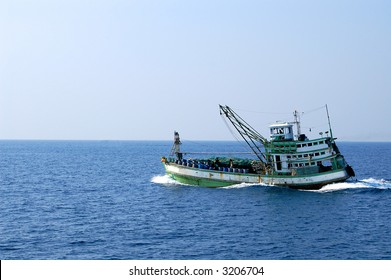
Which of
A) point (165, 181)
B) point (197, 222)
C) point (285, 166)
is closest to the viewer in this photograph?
point (197, 222)

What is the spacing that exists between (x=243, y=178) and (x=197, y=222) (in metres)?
24.1

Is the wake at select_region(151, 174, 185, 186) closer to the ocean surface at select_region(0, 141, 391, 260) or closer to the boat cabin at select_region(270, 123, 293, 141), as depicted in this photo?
the ocean surface at select_region(0, 141, 391, 260)

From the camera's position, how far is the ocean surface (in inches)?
1673

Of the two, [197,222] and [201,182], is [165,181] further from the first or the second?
[197,222]

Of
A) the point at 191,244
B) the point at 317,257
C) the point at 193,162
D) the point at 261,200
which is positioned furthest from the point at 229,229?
the point at 193,162

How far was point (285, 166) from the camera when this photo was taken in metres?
74.8

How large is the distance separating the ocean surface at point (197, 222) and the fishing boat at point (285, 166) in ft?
5.70

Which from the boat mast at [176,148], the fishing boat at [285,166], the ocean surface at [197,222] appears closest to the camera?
the ocean surface at [197,222]

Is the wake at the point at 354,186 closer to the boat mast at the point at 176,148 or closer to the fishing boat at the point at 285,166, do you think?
the fishing boat at the point at 285,166

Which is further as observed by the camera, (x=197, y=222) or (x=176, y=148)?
(x=176, y=148)

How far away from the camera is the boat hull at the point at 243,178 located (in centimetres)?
7269

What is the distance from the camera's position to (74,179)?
103688mm

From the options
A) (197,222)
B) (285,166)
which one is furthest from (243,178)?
(197,222)

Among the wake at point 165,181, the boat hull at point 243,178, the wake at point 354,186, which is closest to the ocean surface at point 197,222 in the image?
the wake at point 354,186
